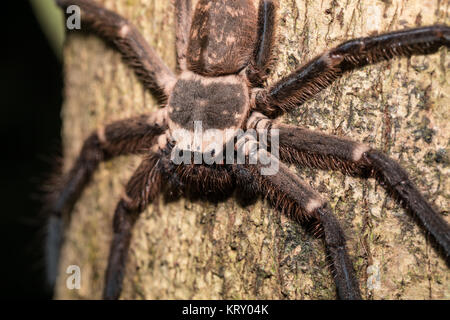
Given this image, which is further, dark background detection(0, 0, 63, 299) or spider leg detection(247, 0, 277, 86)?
dark background detection(0, 0, 63, 299)

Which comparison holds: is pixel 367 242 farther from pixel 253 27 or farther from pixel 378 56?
pixel 253 27

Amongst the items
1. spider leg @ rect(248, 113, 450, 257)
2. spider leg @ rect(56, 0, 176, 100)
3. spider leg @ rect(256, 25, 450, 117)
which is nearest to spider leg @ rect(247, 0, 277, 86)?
spider leg @ rect(256, 25, 450, 117)

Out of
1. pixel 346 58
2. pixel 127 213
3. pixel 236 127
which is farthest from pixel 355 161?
pixel 127 213

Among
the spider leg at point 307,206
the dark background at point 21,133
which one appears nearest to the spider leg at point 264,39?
the spider leg at point 307,206

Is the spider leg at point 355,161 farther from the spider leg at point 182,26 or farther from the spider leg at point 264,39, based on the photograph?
the spider leg at point 182,26

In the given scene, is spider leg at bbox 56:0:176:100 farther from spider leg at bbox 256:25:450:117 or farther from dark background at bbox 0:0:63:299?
dark background at bbox 0:0:63:299

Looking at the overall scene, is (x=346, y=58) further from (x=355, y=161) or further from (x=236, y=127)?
(x=236, y=127)

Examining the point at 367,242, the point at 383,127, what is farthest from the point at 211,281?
the point at 383,127

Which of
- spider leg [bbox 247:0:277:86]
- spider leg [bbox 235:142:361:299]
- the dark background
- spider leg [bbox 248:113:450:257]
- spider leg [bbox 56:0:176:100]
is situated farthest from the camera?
the dark background
